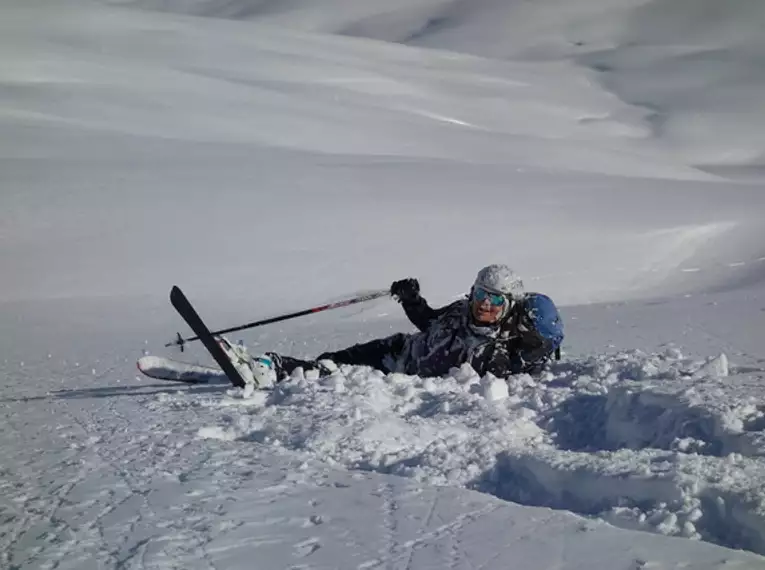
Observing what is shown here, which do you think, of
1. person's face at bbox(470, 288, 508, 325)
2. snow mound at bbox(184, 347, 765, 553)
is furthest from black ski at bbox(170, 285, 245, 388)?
person's face at bbox(470, 288, 508, 325)

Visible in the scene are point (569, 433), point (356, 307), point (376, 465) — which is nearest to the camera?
point (376, 465)

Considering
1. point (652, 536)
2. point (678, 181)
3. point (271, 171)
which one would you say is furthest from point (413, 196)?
point (652, 536)

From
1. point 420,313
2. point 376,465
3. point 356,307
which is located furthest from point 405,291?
point 356,307

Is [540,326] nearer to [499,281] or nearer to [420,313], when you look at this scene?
[499,281]

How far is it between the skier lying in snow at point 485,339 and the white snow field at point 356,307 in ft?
0.69

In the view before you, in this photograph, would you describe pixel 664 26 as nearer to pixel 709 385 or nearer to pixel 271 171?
pixel 271 171

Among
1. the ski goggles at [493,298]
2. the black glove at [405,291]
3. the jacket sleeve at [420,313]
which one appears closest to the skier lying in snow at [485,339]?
the ski goggles at [493,298]

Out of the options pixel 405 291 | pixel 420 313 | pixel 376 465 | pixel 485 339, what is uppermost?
pixel 405 291

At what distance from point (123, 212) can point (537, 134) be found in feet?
30.2

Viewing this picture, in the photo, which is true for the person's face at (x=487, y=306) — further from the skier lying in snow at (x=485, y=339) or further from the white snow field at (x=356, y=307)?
the white snow field at (x=356, y=307)

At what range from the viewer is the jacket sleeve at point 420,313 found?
5066 millimetres

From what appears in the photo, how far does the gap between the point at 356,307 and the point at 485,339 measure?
8.97 feet

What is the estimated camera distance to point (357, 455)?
10.9 feet

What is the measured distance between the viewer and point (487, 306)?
461 cm
